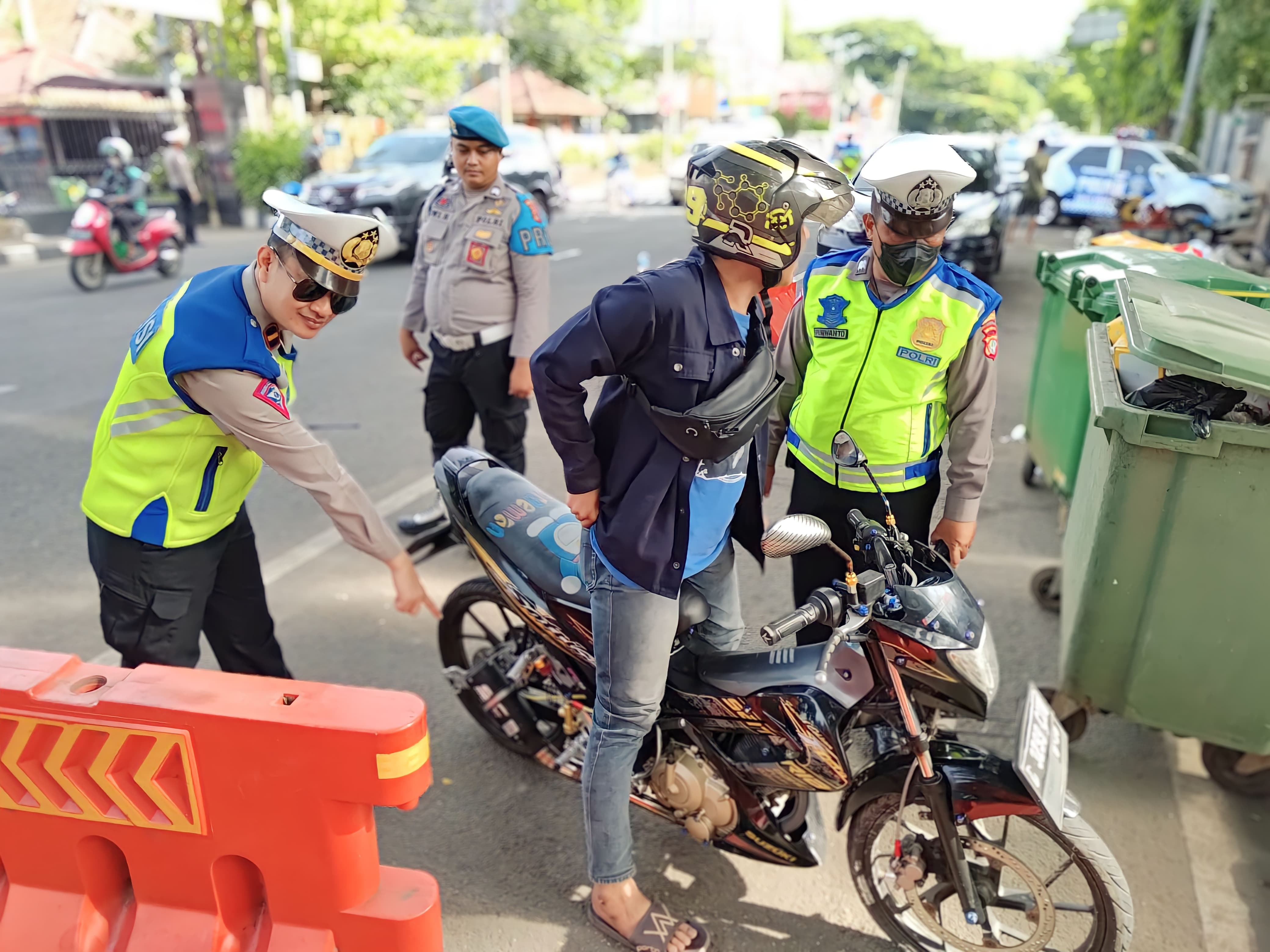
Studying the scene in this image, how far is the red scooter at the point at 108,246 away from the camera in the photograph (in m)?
10.7

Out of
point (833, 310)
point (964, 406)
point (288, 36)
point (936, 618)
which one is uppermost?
point (288, 36)

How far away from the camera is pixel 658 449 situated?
2062mm

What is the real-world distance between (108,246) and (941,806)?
38.0 ft

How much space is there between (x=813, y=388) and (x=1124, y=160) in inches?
726

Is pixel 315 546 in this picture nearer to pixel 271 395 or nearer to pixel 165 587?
pixel 165 587

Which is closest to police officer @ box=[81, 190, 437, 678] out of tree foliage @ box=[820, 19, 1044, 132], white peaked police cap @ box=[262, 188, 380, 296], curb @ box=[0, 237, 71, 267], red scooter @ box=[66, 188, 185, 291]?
white peaked police cap @ box=[262, 188, 380, 296]

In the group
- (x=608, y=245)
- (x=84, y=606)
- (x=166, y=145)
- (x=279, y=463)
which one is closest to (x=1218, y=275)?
(x=279, y=463)

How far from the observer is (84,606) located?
156 inches

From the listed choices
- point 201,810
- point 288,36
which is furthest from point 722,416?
point 288,36

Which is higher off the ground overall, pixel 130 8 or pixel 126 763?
pixel 130 8

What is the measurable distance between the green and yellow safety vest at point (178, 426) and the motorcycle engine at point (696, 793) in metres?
1.32

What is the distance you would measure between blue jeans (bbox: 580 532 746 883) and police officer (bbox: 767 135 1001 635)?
1.46ft

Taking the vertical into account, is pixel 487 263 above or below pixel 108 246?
above

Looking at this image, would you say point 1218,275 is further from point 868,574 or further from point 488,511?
point 488,511
